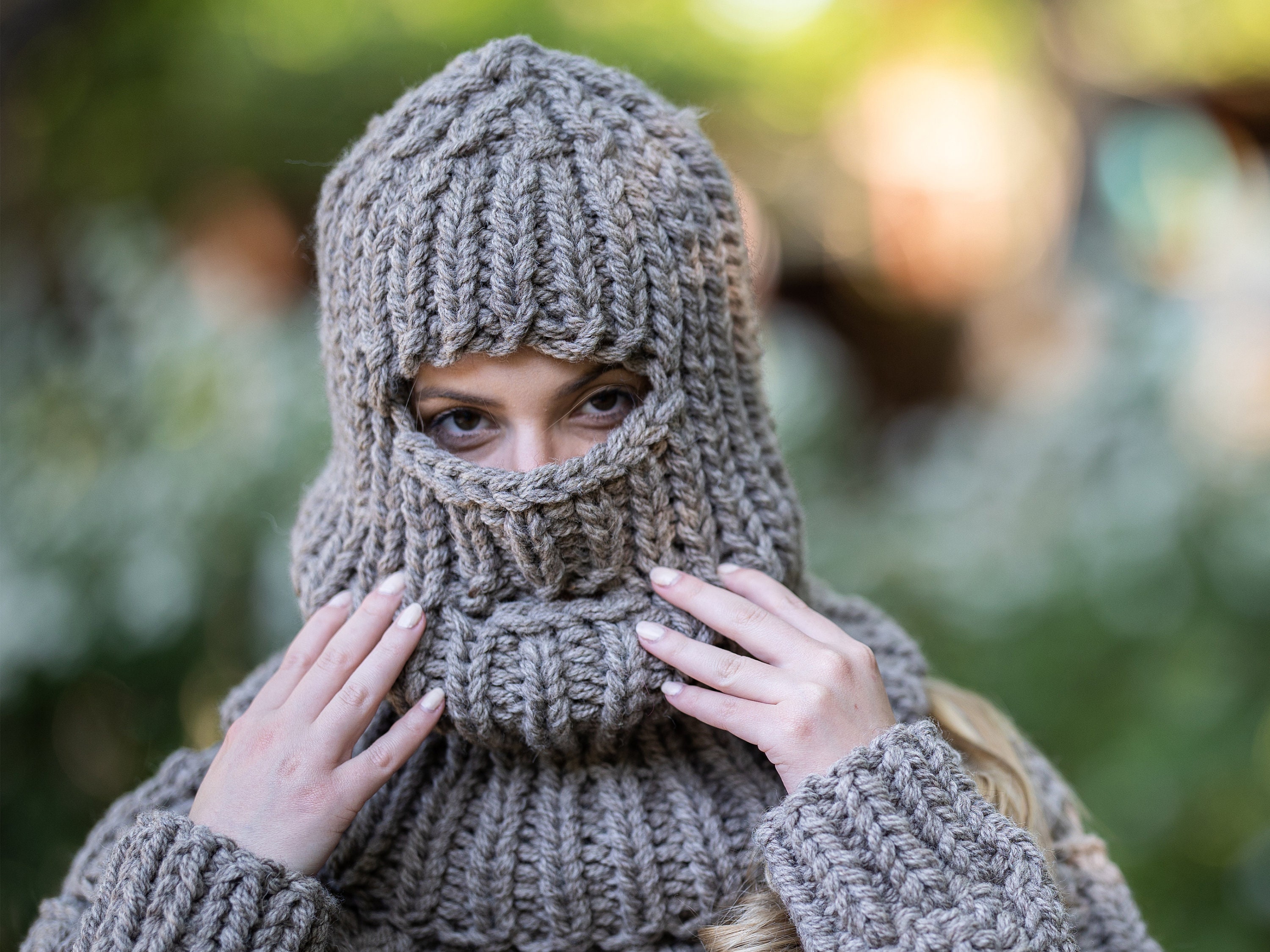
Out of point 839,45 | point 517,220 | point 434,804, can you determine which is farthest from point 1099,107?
point 434,804

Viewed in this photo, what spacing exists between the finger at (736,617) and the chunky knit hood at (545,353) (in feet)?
0.11

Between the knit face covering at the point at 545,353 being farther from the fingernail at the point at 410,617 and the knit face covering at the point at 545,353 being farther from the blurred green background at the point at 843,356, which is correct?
the blurred green background at the point at 843,356

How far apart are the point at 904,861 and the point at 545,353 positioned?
886 mm

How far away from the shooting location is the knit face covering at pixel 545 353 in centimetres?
157

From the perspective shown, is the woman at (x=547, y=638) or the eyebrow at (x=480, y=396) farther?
the eyebrow at (x=480, y=396)

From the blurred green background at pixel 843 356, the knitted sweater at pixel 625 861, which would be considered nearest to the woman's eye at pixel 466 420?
the knitted sweater at pixel 625 861

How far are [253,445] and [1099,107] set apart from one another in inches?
183

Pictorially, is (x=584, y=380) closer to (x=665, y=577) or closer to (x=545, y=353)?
(x=545, y=353)

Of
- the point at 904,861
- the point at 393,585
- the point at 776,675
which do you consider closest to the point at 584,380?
the point at 393,585

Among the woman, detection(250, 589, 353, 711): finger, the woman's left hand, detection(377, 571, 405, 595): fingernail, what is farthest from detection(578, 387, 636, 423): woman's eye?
detection(250, 589, 353, 711): finger

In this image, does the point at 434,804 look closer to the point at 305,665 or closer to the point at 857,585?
the point at 305,665

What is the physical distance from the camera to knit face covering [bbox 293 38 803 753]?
5.14 ft

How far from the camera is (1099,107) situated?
217 inches

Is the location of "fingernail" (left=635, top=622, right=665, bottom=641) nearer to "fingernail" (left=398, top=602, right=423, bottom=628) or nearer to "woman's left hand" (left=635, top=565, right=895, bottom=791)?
"woman's left hand" (left=635, top=565, right=895, bottom=791)
